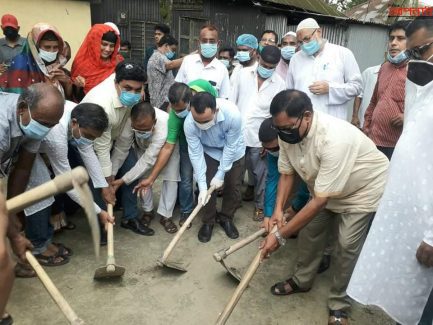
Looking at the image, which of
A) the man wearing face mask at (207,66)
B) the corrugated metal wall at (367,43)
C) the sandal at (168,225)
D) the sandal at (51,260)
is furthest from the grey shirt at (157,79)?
the corrugated metal wall at (367,43)

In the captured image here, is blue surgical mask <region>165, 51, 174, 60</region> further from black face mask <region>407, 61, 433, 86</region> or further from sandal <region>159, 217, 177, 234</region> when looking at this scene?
black face mask <region>407, 61, 433, 86</region>

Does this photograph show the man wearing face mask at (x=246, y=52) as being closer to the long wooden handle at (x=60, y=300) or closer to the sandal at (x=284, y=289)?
the sandal at (x=284, y=289)

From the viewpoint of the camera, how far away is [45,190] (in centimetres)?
167

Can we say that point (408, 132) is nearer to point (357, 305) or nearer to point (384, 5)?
point (357, 305)

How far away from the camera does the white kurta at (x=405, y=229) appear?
195cm

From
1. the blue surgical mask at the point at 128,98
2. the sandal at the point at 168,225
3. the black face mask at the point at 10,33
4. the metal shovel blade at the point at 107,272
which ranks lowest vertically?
the sandal at the point at 168,225

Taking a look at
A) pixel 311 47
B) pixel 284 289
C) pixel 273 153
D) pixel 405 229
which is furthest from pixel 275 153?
pixel 405 229

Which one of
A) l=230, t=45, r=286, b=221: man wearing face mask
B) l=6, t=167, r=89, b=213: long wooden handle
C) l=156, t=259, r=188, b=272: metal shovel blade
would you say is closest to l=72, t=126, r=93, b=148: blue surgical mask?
l=156, t=259, r=188, b=272: metal shovel blade

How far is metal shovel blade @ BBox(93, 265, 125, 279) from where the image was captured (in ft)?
9.81

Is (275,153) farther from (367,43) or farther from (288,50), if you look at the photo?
(367,43)

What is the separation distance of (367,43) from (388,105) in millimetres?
10217

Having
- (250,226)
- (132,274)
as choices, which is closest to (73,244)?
(132,274)

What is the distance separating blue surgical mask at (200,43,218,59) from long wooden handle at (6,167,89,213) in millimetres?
3215

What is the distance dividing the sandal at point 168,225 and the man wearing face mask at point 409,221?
2.09 metres
